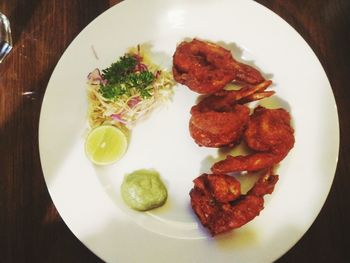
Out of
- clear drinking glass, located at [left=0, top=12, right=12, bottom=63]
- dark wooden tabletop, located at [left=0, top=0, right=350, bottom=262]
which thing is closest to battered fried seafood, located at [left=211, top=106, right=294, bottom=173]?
dark wooden tabletop, located at [left=0, top=0, right=350, bottom=262]

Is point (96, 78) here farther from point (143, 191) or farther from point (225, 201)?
point (225, 201)

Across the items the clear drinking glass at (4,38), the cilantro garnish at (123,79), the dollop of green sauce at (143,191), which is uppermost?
the cilantro garnish at (123,79)

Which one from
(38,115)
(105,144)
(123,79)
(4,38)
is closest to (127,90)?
(123,79)

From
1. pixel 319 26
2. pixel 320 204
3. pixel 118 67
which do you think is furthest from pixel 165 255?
pixel 319 26

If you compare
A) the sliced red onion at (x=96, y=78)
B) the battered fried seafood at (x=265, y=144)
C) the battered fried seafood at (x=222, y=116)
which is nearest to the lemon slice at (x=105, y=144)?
the sliced red onion at (x=96, y=78)

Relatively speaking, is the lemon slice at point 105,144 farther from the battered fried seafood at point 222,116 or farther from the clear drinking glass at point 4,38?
the clear drinking glass at point 4,38

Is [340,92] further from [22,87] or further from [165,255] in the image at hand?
[22,87]
